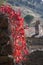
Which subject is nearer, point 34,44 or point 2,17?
point 2,17

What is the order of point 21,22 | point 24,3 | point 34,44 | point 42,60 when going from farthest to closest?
point 24,3, point 34,44, point 21,22, point 42,60

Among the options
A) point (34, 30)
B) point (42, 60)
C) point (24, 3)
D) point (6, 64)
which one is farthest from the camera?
point (24, 3)

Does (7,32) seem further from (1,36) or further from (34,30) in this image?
(34,30)

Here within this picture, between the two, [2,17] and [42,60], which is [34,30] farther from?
[2,17]

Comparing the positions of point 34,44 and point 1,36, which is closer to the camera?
point 1,36

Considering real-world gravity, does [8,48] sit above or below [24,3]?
below

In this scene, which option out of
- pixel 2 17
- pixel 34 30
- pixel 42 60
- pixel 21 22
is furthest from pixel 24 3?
pixel 2 17

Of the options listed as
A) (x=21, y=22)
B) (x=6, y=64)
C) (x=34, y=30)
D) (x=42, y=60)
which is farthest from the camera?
(x=34, y=30)

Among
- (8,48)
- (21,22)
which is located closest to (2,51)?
(8,48)

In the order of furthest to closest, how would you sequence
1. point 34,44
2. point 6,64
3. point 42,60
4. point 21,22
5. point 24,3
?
1. point 24,3
2. point 34,44
3. point 21,22
4. point 42,60
5. point 6,64

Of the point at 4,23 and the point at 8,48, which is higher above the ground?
the point at 4,23
